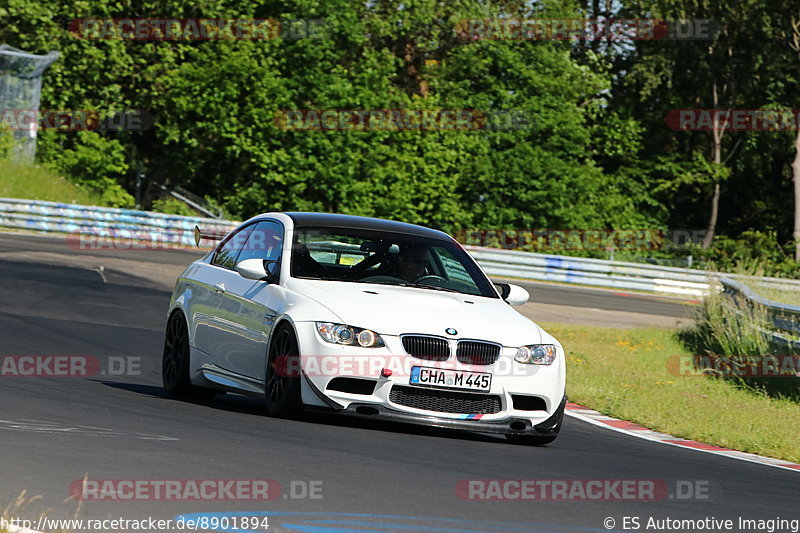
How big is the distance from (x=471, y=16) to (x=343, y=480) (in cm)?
3992

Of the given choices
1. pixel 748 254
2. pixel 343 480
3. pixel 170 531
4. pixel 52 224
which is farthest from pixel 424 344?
pixel 748 254

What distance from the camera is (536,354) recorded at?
30.1 ft

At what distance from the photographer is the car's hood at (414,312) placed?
884cm

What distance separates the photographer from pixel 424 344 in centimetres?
882

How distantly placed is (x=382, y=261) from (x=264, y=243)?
0.95m

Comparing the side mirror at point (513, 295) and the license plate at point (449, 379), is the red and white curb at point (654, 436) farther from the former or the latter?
the license plate at point (449, 379)
